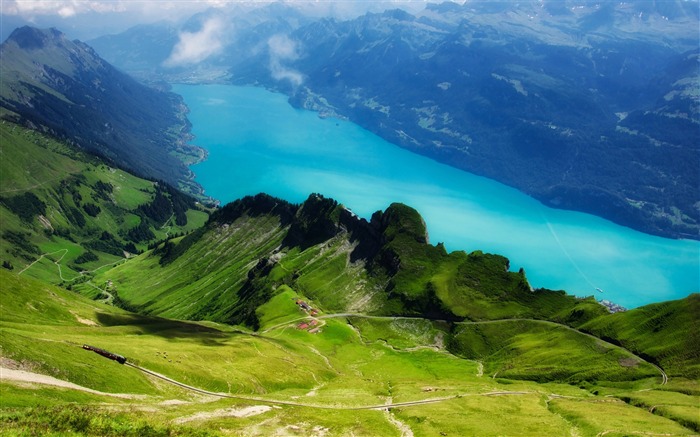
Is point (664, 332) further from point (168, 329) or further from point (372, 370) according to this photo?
point (168, 329)

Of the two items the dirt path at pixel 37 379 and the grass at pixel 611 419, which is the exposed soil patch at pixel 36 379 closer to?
the dirt path at pixel 37 379

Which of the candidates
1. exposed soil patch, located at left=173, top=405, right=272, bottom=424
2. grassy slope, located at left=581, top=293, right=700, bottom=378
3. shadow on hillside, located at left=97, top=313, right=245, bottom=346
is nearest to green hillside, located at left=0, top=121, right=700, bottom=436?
exposed soil patch, located at left=173, top=405, right=272, bottom=424

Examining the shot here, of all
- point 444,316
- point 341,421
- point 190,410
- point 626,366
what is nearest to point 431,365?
point 444,316

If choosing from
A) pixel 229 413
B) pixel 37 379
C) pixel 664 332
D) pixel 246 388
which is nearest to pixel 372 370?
pixel 246 388

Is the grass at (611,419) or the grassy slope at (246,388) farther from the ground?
the grass at (611,419)

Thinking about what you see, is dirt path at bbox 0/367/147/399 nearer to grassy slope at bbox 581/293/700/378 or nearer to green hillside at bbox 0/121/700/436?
green hillside at bbox 0/121/700/436

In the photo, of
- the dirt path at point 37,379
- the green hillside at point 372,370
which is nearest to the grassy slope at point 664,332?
the green hillside at point 372,370
